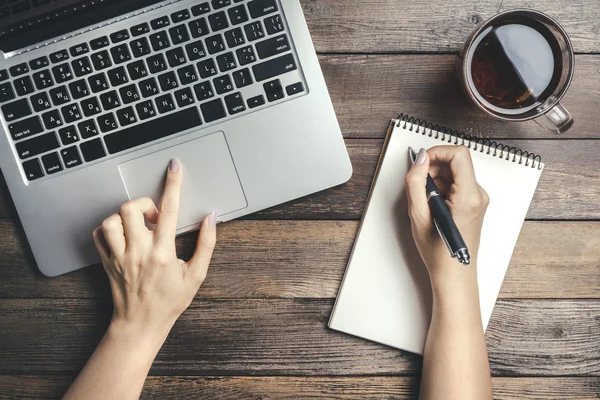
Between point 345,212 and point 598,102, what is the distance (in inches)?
16.2

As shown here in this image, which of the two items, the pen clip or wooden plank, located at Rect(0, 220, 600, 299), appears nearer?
the pen clip

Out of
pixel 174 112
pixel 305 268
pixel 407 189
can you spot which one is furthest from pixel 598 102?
pixel 174 112

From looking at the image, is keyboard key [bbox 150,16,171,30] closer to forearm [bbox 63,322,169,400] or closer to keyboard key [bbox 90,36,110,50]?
keyboard key [bbox 90,36,110,50]

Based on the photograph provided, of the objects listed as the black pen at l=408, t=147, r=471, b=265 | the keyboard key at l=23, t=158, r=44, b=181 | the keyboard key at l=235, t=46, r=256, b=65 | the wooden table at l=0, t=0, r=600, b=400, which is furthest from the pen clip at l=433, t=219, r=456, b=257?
the keyboard key at l=23, t=158, r=44, b=181

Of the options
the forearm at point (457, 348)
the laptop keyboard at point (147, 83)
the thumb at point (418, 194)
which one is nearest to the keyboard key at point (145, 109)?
the laptop keyboard at point (147, 83)

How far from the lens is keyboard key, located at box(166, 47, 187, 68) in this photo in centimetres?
62

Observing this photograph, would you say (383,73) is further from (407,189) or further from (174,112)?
(174,112)

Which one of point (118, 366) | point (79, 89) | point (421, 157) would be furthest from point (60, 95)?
point (421, 157)

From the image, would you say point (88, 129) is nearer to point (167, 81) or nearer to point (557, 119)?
point (167, 81)

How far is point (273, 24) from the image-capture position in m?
0.62

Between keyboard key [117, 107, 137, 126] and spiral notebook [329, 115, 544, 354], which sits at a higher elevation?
keyboard key [117, 107, 137, 126]

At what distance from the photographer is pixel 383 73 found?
692mm

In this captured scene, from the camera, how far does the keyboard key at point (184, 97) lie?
24.5 inches

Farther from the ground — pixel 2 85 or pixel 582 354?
pixel 2 85
